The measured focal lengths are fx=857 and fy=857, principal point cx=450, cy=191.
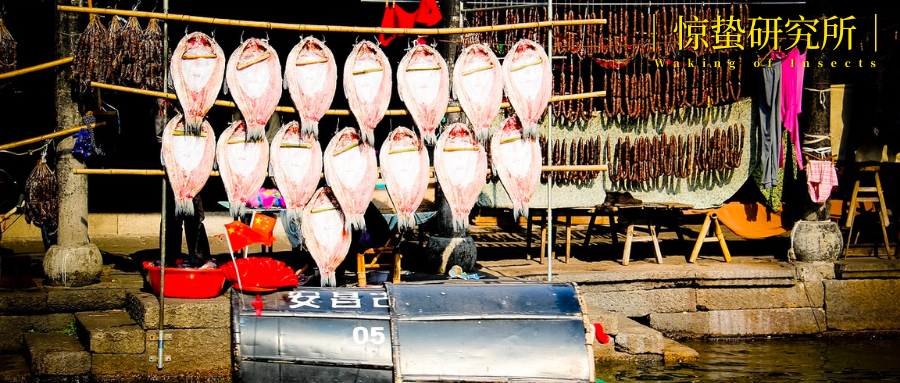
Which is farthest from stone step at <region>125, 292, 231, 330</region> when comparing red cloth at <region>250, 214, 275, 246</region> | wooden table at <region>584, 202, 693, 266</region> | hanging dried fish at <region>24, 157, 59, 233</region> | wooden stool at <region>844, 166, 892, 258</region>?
wooden stool at <region>844, 166, 892, 258</region>

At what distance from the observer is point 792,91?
9852mm

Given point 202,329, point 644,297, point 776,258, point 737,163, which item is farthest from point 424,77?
point 776,258

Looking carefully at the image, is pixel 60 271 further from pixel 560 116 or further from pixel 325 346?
pixel 560 116

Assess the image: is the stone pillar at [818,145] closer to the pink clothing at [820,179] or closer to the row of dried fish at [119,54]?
the pink clothing at [820,179]

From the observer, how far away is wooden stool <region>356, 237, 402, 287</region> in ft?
27.2

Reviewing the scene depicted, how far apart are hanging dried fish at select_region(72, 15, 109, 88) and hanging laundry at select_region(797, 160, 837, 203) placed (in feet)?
25.1

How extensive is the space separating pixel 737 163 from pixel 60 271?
7.45 m

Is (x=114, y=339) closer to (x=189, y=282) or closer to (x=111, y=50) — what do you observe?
(x=189, y=282)

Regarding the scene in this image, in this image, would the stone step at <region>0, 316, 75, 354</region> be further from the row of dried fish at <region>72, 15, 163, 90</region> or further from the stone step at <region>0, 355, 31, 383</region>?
the row of dried fish at <region>72, 15, 163, 90</region>

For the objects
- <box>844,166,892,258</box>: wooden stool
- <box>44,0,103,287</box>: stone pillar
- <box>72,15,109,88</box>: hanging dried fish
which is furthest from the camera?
<box>844,166,892,258</box>: wooden stool

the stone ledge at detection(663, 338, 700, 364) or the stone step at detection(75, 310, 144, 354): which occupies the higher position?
the stone step at detection(75, 310, 144, 354)

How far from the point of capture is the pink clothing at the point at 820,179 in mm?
9820

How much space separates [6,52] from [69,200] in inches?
58.8

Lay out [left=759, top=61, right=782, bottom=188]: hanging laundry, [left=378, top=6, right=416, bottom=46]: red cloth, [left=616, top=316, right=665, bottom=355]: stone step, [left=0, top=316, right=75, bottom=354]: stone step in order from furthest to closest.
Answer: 1. [left=759, top=61, right=782, bottom=188]: hanging laundry
2. [left=378, top=6, right=416, bottom=46]: red cloth
3. [left=616, top=316, right=665, bottom=355]: stone step
4. [left=0, top=316, right=75, bottom=354]: stone step
